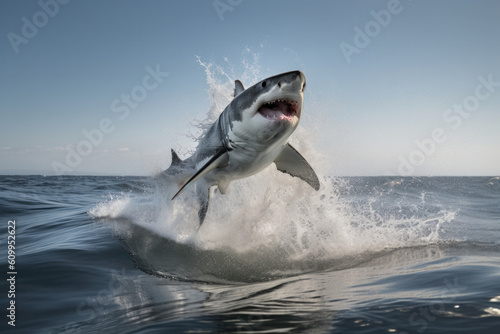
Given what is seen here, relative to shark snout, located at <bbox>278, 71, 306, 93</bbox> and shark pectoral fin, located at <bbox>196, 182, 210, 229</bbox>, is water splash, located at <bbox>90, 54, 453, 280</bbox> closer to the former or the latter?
shark pectoral fin, located at <bbox>196, 182, 210, 229</bbox>

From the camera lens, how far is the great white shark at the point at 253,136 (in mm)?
4141

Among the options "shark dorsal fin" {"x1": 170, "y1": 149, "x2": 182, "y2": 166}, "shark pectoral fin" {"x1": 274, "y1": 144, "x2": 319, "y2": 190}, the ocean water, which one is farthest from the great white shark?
the ocean water

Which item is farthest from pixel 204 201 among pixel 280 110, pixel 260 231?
pixel 280 110

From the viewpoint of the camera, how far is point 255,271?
202 inches

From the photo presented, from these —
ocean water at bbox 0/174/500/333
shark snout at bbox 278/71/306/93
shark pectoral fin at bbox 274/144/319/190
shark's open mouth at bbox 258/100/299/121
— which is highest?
shark snout at bbox 278/71/306/93

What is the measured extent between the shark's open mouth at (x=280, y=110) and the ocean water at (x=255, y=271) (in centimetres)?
225

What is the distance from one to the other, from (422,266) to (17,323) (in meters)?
5.25

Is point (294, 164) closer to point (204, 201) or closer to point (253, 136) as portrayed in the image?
point (253, 136)

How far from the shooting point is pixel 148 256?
6.24 m

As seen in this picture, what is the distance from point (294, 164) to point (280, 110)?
2.31 meters

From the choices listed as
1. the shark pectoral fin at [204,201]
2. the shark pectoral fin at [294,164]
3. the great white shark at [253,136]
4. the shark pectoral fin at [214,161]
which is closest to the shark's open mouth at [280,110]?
the great white shark at [253,136]

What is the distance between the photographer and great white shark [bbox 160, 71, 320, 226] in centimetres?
414

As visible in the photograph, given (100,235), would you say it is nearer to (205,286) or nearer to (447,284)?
(205,286)

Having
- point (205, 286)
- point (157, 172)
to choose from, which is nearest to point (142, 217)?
point (157, 172)
